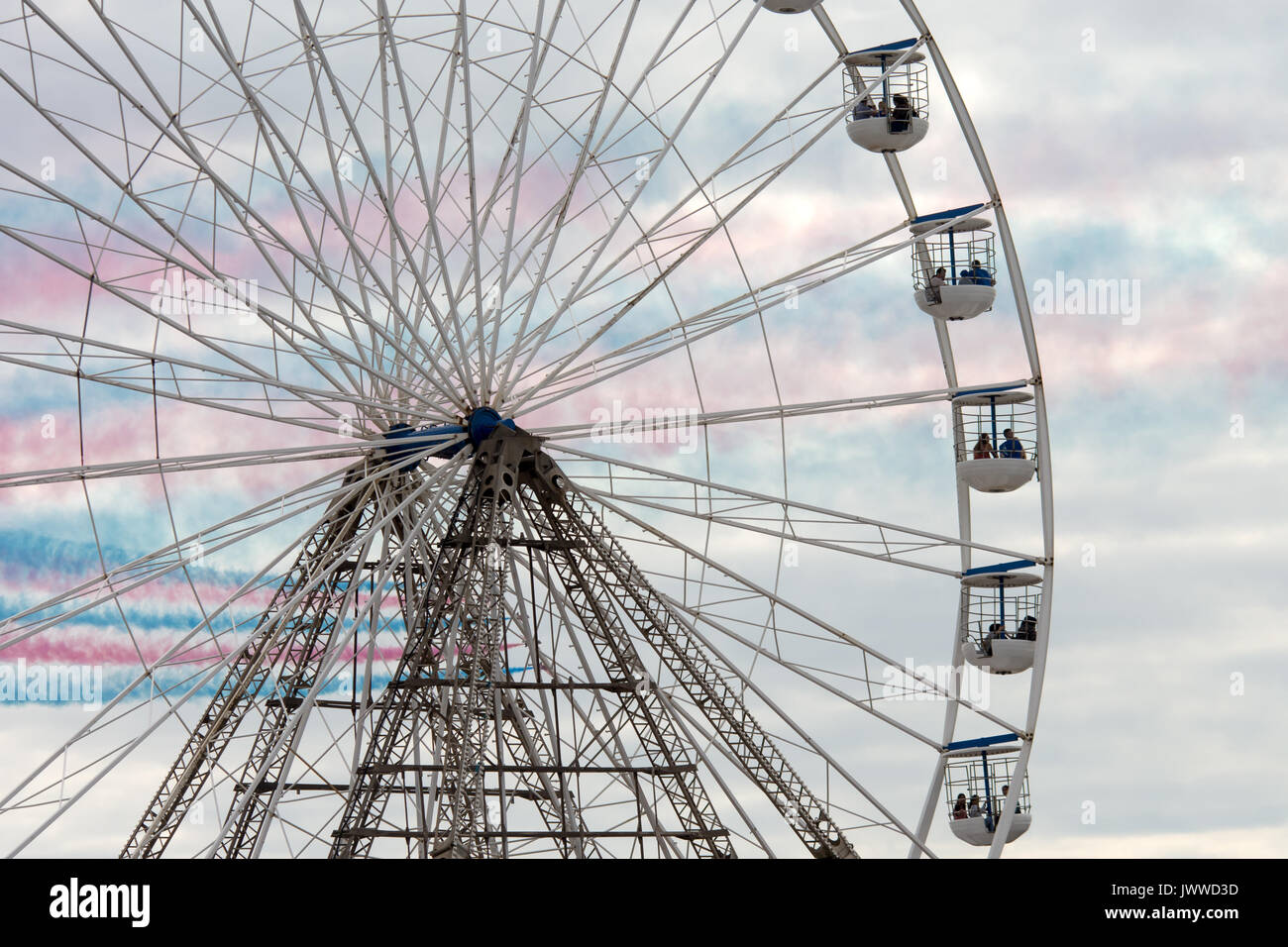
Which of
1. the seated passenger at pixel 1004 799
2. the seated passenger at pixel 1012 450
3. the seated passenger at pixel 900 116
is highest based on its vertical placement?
the seated passenger at pixel 900 116

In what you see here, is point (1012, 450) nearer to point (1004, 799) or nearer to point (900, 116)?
point (1004, 799)

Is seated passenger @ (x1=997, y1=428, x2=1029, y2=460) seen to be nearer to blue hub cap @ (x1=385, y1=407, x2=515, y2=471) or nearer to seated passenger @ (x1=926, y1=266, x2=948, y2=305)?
seated passenger @ (x1=926, y1=266, x2=948, y2=305)

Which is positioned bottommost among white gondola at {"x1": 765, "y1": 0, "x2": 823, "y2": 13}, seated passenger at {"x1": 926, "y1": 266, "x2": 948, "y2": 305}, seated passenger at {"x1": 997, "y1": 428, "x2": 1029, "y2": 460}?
seated passenger at {"x1": 997, "y1": 428, "x2": 1029, "y2": 460}

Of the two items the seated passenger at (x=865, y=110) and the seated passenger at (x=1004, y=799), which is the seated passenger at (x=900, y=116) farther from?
the seated passenger at (x=1004, y=799)

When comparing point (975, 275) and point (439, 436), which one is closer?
point (439, 436)

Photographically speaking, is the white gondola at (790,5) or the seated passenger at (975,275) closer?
the white gondola at (790,5)

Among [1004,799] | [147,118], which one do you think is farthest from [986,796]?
[147,118]

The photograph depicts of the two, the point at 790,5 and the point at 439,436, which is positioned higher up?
the point at 790,5

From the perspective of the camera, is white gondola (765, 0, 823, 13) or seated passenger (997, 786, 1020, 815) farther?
white gondola (765, 0, 823, 13)

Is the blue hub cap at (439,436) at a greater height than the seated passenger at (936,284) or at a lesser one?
lesser
